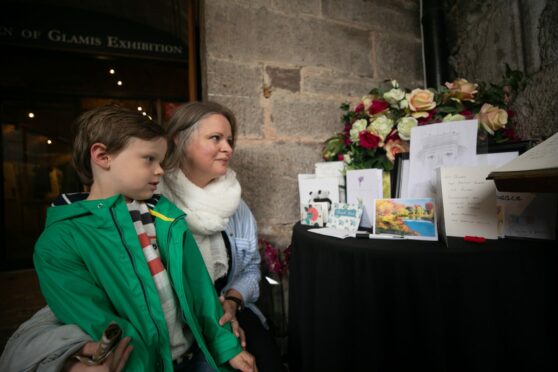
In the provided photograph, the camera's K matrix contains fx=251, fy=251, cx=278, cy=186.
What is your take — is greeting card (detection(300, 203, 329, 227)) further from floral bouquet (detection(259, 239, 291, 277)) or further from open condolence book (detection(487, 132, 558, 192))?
open condolence book (detection(487, 132, 558, 192))

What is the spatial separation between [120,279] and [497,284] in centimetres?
109

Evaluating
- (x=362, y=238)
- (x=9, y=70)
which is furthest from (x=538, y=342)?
(x=9, y=70)

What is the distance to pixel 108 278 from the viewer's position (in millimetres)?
725

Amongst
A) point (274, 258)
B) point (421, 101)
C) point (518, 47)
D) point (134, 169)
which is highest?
point (518, 47)

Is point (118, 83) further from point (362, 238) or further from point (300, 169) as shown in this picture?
point (362, 238)

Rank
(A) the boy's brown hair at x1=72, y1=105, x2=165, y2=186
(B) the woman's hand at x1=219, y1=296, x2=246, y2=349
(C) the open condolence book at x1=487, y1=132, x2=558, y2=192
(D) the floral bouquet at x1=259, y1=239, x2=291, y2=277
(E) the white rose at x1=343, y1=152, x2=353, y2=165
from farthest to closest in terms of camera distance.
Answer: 1. (D) the floral bouquet at x1=259, y1=239, x2=291, y2=277
2. (E) the white rose at x1=343, y1=152, x2=353, y2=165
3. (B) the woman's hand at x1=219, y1=296, x2=246, y2=349
4. (A) the boy's brown hair at x1=72, y1=105, x2=165, y2=186
5. (C) the open condolence book at x1=487, y1=132, x2=558, y2=192

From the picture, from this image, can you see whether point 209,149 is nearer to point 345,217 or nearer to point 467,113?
point 345,217

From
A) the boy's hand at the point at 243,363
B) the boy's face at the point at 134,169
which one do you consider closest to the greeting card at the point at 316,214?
the boy's hand at the point at 243,363

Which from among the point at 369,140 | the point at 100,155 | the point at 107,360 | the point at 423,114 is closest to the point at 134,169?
the point at 100,155

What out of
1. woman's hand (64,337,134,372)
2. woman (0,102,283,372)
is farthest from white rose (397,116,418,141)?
woman's hand (64,337,134,372)

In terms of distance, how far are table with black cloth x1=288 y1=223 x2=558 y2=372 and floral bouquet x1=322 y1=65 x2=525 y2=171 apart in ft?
1.93

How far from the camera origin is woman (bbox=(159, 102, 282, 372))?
44.6 inches

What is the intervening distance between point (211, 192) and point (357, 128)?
0.87 m

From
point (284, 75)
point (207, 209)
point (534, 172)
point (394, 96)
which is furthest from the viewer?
point (284, 75)
